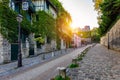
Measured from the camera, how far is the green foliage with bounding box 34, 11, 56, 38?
33.0 meters

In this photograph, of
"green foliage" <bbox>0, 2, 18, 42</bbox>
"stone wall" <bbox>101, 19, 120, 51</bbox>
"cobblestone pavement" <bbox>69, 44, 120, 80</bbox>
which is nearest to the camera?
"cobblestone pavement" <bbox>69, 44, 120, 80</bbox>

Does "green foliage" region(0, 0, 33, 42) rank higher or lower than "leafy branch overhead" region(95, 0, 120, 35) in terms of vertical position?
lower

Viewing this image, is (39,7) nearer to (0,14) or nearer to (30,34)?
(30,34)

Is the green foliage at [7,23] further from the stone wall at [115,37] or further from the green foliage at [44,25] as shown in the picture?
the stone wall at [115,37]

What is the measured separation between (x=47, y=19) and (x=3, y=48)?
18289mm

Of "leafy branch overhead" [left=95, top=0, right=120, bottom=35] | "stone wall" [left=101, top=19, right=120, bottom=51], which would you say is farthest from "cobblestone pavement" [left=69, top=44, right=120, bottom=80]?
"stone wall" [left=101, top=19, right=120, bottom=51]

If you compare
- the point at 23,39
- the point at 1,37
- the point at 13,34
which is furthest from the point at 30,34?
the point at 1,37

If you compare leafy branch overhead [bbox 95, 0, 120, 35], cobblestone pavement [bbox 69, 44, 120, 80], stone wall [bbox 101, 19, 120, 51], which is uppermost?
leafy branch overhead [bbox 95, 0, 120, 35]

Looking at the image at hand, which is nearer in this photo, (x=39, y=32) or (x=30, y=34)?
(x=30, y=34)

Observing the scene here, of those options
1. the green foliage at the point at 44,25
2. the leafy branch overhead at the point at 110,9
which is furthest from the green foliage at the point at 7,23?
the leafy branch overhead at the point at 110,9

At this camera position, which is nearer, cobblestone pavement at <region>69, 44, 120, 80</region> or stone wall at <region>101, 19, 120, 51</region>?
cobblestone pavement at <region>69, 44, 120, 80</region>

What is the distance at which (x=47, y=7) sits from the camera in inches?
1522

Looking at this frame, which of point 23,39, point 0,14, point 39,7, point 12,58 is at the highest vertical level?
point 39,7

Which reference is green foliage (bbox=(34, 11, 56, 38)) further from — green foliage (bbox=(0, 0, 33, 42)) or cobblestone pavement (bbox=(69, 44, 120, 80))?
cobblestone pavement (bbox=(69, 44, 120, 80))
